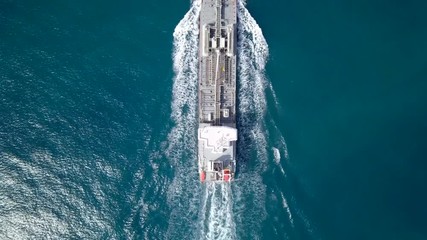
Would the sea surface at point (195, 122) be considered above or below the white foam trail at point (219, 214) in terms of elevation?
above

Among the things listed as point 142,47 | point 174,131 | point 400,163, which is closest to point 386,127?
point 400,163

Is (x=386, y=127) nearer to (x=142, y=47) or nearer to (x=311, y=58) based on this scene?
(x=311, y=58)

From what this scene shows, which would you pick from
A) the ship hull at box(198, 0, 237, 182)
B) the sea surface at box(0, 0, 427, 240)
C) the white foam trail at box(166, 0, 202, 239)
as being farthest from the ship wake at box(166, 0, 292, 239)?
the ship hull at box(198, 0, 237, 182)

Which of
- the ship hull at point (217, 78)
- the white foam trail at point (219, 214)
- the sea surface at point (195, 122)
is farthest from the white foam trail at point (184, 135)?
the ship hull at point (217, 78)

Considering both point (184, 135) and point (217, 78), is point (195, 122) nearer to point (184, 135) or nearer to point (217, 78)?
point (184, 135)

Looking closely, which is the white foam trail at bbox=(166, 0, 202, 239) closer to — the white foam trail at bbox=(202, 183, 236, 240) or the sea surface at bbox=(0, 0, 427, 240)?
the sea surface at bbox=(0, 0, 427, 240)

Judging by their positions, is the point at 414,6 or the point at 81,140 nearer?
the point at 81,140

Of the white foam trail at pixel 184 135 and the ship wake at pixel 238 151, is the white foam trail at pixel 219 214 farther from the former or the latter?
the white foam trail at pixel 184 135

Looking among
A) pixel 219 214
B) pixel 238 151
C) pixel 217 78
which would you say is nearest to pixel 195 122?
pixel 217 78
